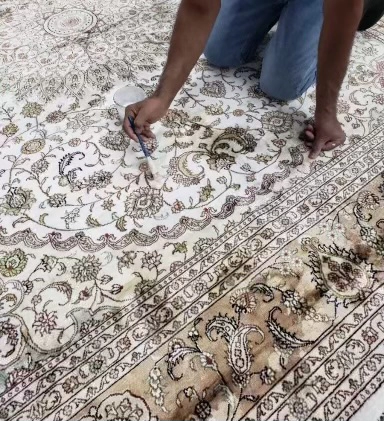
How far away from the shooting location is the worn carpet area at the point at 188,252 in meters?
0.69

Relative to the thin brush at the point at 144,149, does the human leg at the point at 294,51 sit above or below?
above

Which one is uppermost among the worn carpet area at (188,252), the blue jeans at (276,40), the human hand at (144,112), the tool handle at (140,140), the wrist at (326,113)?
the blue jeans at (276,40)

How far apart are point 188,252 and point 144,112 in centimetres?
35

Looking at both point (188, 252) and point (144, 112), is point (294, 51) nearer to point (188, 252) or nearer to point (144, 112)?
point (144, 112)

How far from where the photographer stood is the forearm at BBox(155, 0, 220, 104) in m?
0.83

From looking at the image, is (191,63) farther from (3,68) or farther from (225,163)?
(3,68)

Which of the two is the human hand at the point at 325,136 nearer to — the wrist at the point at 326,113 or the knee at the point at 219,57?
the wrist at the point at 326,113

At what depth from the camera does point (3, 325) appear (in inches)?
29.9

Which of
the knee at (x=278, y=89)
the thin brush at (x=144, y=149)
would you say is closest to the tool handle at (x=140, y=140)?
the thin brush at (x=144, y=149)

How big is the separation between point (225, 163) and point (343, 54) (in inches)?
14.3

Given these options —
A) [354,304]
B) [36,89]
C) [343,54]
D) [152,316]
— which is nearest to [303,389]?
[354,304]

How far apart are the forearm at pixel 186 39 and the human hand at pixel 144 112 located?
0.07 ft

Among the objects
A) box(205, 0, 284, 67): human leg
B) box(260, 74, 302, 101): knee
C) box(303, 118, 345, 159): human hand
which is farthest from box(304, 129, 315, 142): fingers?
box(205, 0, 284, 67): human leg

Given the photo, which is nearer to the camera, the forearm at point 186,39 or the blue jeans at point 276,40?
the forearm at point 186,39
